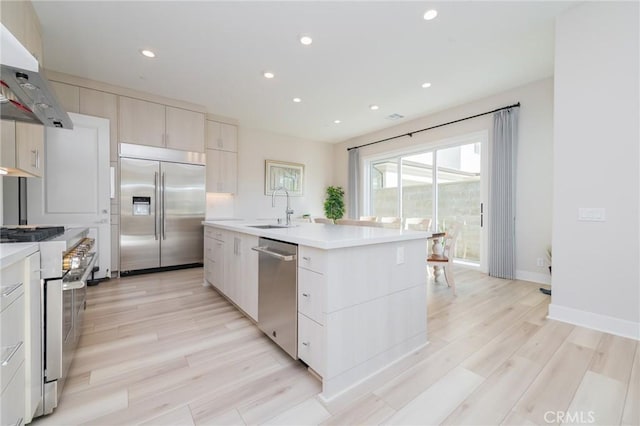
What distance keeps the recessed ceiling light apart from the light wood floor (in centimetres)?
282

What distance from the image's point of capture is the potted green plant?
684 centimetres

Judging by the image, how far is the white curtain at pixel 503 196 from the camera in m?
3.88

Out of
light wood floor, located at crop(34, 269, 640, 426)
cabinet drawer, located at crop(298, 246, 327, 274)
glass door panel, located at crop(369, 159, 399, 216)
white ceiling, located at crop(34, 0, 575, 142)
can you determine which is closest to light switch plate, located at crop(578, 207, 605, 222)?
light wood floor, located at crop(34, 269, 640, 426)

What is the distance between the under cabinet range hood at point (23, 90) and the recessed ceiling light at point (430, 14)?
9.19 feet

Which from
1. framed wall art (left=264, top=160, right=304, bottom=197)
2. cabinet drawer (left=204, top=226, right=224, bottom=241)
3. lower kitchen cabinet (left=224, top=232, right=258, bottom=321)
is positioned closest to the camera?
lower kitchen cabinet (left=224, top=232, right=258, bottom=321)

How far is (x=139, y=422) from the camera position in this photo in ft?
4.16

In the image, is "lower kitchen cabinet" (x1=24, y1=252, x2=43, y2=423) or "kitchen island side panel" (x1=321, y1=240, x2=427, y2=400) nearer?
"lower kitchen cabinet" (x1=24, y1=252, x2=43, y2=423)

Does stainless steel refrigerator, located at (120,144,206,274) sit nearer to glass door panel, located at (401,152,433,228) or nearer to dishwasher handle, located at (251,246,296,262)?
dishwasher handle, located at (251,246,296,262)

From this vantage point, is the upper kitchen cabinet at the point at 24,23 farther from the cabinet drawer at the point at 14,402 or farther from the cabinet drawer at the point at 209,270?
the cabinet drawer at the point at 209,270

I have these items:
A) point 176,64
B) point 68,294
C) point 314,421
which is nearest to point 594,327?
point 314,421

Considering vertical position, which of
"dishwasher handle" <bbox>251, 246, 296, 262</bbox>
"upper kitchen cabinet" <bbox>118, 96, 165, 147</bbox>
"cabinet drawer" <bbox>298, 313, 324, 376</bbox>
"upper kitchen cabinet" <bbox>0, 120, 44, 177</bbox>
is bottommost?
"cabinet drawer" <bbox>298, 313, 324, 376</bbox>

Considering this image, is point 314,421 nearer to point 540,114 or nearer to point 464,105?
point 540,114

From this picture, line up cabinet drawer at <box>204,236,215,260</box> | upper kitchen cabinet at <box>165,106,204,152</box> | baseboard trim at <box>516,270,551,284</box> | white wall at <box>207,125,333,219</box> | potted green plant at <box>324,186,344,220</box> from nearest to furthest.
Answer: cabinet drawer at <box>204,236,215,260</box> → baseboard trim at <box>516,270,551,284</box> → upper kitchen cabinet at <box>165,106,204,152</box> → white wall at <box>207,125,333,219</box> → potted green plant at <box>324,186,344,220</box>

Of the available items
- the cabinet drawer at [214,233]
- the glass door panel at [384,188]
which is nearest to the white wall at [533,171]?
the glass door panel at [384,188]
